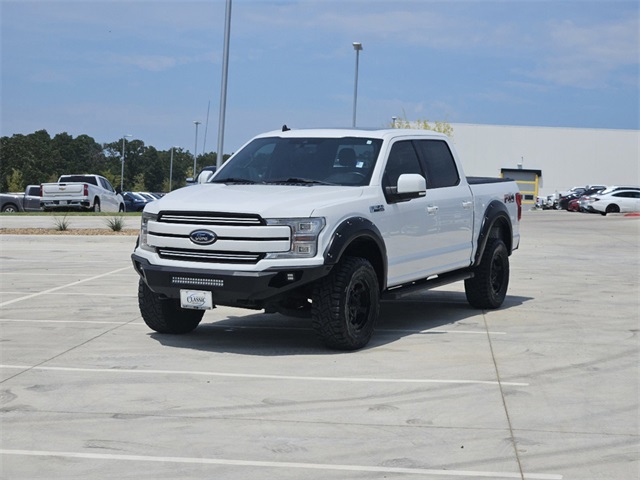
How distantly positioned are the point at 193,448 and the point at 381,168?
15.4 feet

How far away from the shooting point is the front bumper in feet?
28.3

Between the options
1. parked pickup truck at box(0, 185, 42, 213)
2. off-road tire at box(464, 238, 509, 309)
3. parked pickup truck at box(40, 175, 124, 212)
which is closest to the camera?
off-road tire at box(464, 238, 509, 309)

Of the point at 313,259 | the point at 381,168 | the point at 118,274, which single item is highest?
the point at 381,168

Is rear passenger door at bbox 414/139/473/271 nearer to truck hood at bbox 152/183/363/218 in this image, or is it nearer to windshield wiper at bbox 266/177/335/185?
windshield wiper at bbox 266/177/335/185

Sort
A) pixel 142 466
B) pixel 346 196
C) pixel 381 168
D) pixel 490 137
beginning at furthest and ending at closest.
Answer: pixel 490 137 → pixel 381 168 → pixel 346 196 → pixel 142 466

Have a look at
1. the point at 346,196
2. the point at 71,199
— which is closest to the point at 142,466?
the point at 346,196

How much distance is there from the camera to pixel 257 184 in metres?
9.99

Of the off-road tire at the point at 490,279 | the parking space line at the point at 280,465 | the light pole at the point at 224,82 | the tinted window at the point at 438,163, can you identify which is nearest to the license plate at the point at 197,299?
the parking space line at the point at 280,465

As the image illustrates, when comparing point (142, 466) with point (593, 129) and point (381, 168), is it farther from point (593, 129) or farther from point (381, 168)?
point (593, 129)

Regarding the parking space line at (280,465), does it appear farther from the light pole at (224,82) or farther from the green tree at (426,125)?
the green tree at (426,125)

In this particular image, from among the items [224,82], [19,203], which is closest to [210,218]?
[224,82]

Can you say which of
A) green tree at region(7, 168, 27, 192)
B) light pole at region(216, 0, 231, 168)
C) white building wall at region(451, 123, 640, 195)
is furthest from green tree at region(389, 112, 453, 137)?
light pole at region(216, 0, 231, 168)

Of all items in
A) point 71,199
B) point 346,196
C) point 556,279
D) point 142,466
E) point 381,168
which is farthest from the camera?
point 71,199

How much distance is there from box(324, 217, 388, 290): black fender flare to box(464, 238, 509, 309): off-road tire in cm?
251
